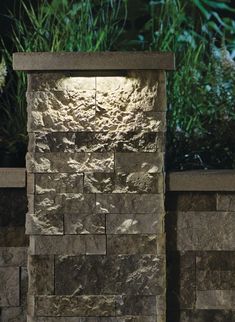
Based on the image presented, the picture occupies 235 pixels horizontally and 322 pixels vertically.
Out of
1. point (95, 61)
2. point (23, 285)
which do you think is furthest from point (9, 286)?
point (95, 61)

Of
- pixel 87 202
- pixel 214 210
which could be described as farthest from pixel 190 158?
pixel 87 202

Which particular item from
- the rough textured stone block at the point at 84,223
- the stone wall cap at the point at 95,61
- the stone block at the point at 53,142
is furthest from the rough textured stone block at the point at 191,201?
the stone wall cap at the point at 95,61

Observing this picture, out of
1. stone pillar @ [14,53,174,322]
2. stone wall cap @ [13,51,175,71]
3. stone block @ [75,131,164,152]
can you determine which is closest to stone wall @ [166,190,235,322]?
stone pillar @ [14,53,174,322]

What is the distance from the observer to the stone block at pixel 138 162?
4.45 m

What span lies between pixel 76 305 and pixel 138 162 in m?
0.90

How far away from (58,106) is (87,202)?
1.89 ft

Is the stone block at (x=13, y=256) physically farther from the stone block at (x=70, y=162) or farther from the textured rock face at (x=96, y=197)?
the stone block at (x=70, y=162)

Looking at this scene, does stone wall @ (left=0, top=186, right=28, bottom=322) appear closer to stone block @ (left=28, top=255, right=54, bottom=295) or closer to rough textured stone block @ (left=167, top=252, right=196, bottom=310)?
stone block @ (left=28, top=255, right=54, bottom=295)

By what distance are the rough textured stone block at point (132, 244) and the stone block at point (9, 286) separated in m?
0.62

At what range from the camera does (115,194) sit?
Answer: 4461 millimetres

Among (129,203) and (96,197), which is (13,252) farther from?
(129,203)

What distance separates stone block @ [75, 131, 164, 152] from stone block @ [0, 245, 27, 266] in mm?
738

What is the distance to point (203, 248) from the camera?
4.61 meters

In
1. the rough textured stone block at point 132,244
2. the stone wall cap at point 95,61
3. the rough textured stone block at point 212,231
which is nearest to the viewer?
the stone wall cap at point 95,61
